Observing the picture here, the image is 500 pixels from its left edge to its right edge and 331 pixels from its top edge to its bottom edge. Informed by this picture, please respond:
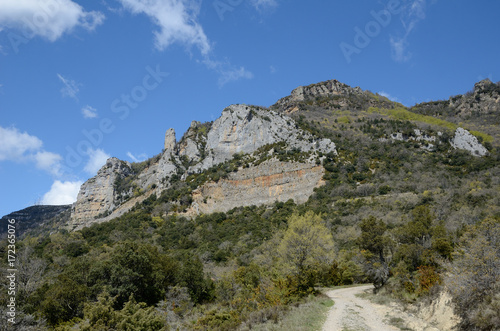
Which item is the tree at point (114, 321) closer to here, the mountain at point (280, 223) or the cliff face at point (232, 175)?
the mountain at point (280, 223)

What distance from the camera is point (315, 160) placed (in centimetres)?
6594

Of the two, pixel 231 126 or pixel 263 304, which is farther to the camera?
pixel 231 126

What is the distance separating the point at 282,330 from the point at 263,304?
4762 mm

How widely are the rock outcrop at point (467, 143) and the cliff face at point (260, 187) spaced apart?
35.4m

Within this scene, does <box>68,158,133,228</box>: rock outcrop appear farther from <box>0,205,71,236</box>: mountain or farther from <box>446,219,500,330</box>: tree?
<box>446,219,500,330</box>: tree

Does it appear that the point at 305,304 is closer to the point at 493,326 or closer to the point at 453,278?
the point at 453,278

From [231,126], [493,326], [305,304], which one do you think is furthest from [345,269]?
[231,126]

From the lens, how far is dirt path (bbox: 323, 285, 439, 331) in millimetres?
11906

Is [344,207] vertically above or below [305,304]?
above

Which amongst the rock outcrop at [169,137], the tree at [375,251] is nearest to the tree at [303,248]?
Result: the tree at [375,251]

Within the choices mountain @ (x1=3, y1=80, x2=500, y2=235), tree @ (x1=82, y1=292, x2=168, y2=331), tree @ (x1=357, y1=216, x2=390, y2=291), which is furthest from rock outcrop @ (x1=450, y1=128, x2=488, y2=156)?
tree @ (x1=82, y1=292, x2=168, y2=331)


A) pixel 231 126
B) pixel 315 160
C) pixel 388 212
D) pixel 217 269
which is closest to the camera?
pixel 217 269

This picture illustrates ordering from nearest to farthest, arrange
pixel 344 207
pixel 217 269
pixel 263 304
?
pixel 263 304 → pixel 217 269 → pixel 344 207

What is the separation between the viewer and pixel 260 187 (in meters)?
66.6
